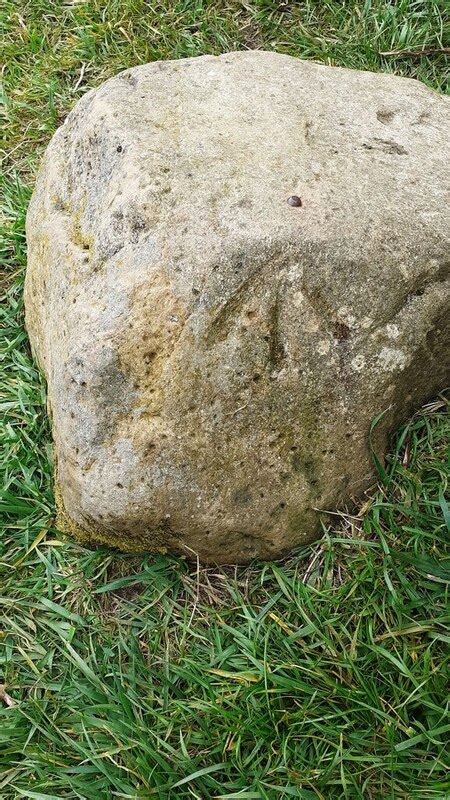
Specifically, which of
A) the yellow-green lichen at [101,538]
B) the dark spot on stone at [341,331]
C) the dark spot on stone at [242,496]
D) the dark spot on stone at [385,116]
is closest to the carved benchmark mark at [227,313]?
the dark spot on stone at [341,331]

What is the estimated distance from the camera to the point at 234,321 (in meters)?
2.16

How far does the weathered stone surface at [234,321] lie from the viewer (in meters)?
2.17

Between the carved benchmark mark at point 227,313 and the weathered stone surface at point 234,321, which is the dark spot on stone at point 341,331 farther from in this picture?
the carved benchmark mark at point 227,313

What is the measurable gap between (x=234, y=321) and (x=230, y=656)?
0.90 m

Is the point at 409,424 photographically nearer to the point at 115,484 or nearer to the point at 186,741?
the point at 115,484

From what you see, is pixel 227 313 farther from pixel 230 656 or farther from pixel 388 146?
pixel 230 656

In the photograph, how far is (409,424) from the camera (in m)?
2.51

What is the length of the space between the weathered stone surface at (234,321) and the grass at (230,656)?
0.42 ft

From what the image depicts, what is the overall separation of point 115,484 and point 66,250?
28.4 inches

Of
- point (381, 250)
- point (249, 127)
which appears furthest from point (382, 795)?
point (249, 127)

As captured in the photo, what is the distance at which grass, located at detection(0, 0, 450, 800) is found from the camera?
6.78 ft

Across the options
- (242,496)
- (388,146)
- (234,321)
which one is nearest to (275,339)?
(234,321)

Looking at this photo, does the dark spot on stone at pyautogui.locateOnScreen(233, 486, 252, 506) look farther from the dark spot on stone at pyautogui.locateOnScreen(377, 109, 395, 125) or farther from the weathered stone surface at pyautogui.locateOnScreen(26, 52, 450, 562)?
the dark spot on stone at pyautogui.locateOnScreen(377, 109, 395, 125)

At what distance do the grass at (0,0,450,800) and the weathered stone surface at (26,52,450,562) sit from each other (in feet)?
0.42
